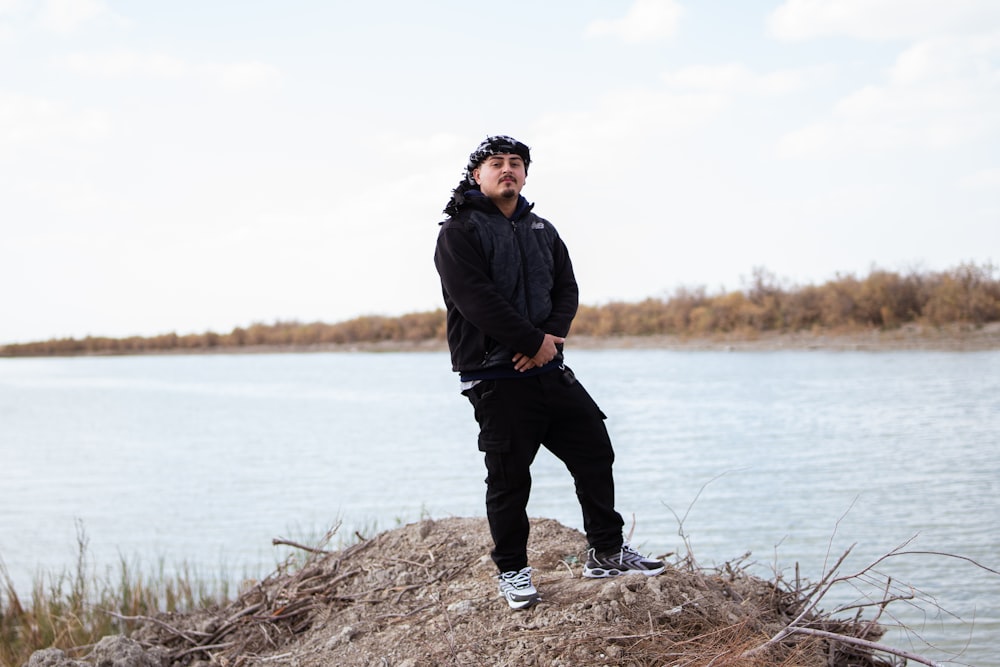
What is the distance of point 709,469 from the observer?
12.4 m

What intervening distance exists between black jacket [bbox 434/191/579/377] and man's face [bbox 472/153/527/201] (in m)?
0.07

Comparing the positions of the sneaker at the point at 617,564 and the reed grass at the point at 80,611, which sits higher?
the sneaker at the point at 617,564

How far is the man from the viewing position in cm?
360

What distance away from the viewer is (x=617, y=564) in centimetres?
388

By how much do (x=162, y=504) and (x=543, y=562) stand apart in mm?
9610

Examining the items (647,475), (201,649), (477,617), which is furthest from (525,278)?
(647,475)

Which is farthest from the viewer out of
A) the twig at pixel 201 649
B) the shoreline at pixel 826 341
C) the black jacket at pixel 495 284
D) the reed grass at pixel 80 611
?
the shoreline at pixel 826 341

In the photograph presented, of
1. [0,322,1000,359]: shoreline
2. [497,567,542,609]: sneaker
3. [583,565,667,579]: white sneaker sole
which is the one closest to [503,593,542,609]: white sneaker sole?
[497,567,542,609]: sneaker

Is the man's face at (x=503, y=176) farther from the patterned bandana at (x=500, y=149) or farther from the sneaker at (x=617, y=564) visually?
the sneaker at (x=617, y=564)

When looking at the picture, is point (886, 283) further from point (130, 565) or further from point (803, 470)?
point (130, 565)

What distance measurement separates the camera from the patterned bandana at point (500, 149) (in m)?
3.69

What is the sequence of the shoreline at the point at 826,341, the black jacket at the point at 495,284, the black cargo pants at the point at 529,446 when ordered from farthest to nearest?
the shoreline at the point at 826,341 → the black cargo pants at the point at 529,446 → the black jacket at the point at 495,284

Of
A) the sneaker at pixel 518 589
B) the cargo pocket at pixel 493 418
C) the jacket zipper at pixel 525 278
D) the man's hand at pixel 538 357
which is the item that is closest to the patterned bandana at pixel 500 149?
the jacket zipper at pixel 525 278

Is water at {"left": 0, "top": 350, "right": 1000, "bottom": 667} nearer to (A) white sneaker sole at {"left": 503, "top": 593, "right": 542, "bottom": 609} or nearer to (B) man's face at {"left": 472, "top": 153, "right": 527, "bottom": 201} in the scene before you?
(A) white sneaker sole at {"left": 503, "top": 593, "right": 542, "bottom": 609}
